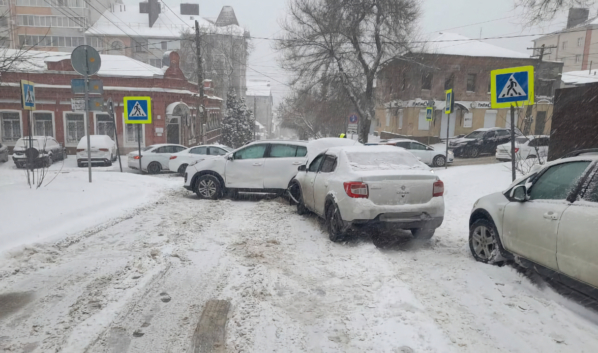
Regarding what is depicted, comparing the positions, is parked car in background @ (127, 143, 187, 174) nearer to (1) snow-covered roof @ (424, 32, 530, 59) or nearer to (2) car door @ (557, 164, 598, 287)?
(2) car door @ (557, 164, 598, 287)

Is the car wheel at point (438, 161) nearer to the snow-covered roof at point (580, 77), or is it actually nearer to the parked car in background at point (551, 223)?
the parked car in background at point (551, 223)

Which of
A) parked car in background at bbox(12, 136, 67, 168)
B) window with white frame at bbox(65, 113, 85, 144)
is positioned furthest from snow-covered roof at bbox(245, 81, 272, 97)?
parked car in background at bbox(12, 136, 67, 168)

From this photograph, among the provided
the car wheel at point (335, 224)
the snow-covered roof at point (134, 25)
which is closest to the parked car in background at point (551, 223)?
the car wheel at point (335, 224)

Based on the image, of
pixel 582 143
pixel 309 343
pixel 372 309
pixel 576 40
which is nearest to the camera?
pixel 309 343

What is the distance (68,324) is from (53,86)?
29.3m

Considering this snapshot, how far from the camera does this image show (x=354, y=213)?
19.9 feet

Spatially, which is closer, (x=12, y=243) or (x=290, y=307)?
(x=290, y=307)

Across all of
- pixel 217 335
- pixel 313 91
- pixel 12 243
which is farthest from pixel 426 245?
pixel 313 91

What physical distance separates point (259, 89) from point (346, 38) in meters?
98.5

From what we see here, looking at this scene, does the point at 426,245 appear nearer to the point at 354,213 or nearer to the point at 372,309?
the point at 354,213

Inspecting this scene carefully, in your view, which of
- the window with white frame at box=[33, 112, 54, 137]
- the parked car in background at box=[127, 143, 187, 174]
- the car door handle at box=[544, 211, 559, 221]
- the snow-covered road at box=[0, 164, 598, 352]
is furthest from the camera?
the window with white frame at box=[33, 112, 54, 137]

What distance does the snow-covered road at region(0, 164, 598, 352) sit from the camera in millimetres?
3443

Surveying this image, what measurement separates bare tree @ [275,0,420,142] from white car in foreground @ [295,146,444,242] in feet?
66.3

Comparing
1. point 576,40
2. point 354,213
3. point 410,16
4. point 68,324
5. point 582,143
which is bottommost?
point 68,324
